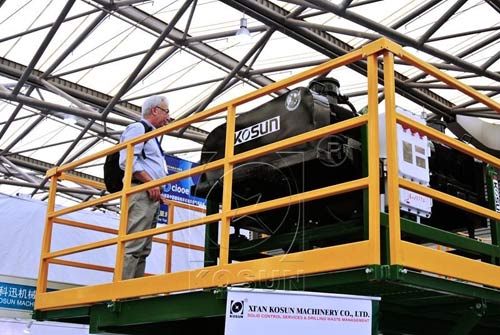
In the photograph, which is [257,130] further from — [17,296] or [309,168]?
[17,296]

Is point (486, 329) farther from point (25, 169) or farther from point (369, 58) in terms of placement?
point (25, 169)

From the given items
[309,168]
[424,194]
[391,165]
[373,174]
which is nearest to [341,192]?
[373,174]

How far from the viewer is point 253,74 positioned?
60.6 ft

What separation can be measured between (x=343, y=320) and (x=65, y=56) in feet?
49.0

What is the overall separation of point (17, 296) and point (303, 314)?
4.72 m

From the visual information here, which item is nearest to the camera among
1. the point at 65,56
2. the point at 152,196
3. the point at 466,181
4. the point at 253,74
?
the point at 466,181

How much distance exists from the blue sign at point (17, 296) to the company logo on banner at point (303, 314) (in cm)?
436

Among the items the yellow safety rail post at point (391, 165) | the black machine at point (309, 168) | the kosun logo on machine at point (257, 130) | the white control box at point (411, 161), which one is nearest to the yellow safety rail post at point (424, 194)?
the yellow safety rail post at point (391, 165)

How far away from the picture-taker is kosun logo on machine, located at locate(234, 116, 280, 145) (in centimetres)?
502

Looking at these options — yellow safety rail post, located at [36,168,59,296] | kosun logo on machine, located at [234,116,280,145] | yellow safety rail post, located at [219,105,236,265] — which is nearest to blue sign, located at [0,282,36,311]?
yellow safety rail post, located at [36,168,59,296]

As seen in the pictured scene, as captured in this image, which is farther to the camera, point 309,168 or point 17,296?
point 17,296

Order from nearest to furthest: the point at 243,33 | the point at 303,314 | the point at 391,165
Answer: the point at 303,314, the point at 391,165, the point at 243,33

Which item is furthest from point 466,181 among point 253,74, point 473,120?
point 253,74

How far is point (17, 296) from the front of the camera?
7438mm
